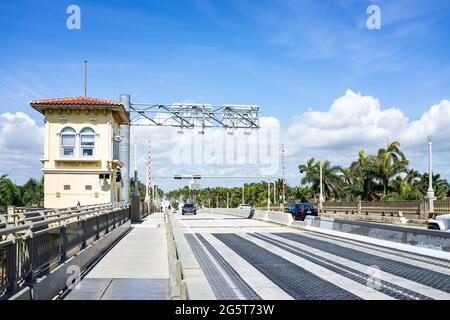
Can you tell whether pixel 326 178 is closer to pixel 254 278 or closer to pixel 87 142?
pixel 87 142

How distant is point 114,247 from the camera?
19.7m

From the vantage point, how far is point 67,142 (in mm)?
33594

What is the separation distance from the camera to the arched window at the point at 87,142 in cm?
3384

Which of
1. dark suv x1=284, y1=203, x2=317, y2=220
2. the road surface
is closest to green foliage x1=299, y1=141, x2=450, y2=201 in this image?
dark suv x1=284, y1=203, x2=317, y2=220

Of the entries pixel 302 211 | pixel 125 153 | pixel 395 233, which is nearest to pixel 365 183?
pixel 302 211

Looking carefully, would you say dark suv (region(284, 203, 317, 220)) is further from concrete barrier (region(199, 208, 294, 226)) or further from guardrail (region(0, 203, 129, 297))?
guardrail (region(0, 203, 129, 297))

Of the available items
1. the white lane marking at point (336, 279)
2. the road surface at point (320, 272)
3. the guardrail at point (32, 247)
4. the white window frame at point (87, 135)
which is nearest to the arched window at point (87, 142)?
the white window frame at point (87, 135)

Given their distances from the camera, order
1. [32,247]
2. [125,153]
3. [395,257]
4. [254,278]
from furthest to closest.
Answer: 1. [125,153]
2. [395,257]
3. [254,278]
4. [32,247]

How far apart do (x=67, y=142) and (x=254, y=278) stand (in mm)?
24047

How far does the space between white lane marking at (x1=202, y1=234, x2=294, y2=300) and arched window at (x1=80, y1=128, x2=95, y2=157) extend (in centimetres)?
1766

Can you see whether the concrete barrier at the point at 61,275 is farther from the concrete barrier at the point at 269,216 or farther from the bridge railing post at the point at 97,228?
the concrete barrier at the point at 269,216

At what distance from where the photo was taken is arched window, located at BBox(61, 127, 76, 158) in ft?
110

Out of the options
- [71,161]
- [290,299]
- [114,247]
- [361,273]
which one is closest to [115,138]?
[71,161]
